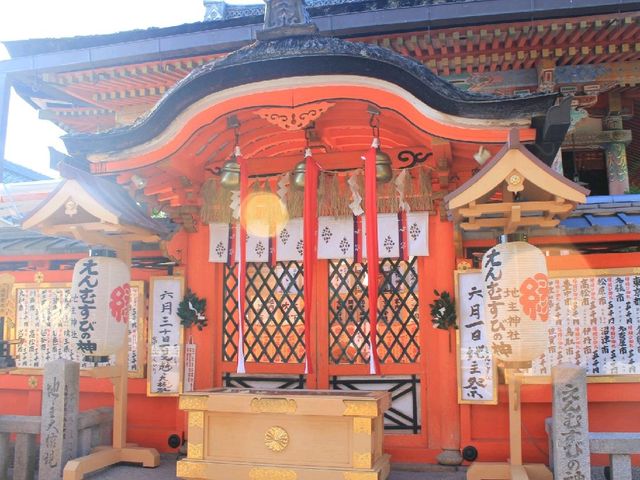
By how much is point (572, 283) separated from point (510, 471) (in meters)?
2.54

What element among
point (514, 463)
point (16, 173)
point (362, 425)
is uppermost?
point (16, 173)

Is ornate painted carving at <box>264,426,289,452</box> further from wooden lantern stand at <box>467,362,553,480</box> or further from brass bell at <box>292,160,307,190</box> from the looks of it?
brass bell at <box>292,160,307,190</box>

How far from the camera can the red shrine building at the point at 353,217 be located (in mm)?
6160

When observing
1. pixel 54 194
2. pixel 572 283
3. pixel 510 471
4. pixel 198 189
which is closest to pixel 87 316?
pixel 54 194

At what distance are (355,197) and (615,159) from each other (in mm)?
6238

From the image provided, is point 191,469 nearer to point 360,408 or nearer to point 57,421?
point 57,421

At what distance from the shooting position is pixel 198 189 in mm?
8227

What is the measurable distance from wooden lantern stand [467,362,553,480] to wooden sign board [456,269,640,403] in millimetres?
890

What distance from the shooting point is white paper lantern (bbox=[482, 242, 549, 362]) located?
19.1ft

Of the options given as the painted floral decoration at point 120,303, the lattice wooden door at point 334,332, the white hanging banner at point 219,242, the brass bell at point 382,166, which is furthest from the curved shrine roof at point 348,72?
the painted floral decoration at point 120,303

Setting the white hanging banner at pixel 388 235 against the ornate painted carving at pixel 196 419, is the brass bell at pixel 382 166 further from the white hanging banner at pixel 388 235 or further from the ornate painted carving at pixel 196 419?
the ornate painted carving at pixel 196 419

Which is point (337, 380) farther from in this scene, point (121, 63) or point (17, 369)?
point (121, 63)

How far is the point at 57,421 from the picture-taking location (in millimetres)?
7109

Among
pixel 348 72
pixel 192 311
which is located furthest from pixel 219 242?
pixel 348 72
